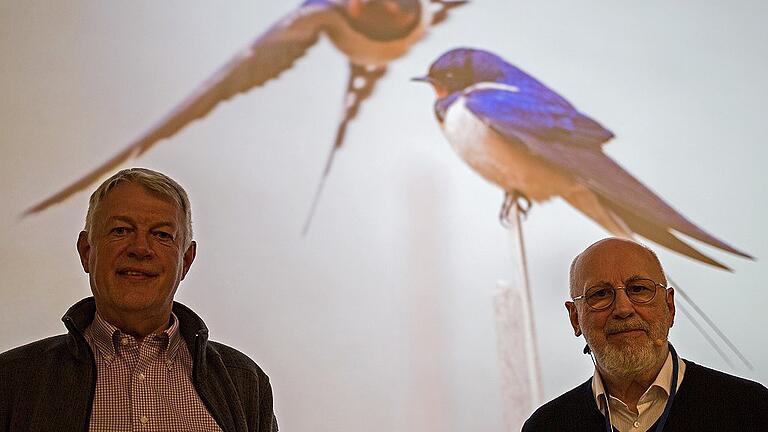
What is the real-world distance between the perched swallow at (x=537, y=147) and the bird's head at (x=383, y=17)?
7.1 inches

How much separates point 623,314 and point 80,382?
95 cm

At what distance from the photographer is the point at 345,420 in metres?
2.57

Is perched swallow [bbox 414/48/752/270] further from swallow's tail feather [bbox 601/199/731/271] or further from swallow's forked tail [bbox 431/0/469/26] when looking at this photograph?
swallow's forked tail [bbox 431/0/469/26]

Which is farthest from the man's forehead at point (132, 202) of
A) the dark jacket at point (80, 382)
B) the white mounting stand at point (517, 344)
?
the white mounting stand at point (517, 344)

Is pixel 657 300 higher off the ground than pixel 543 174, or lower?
lower

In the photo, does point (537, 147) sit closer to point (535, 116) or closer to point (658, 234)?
point (535, 116)

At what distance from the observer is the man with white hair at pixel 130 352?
1.32 metres

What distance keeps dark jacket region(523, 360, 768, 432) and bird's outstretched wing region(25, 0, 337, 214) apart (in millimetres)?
1643

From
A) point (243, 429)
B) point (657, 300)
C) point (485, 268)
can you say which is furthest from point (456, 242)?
point (243, 429)

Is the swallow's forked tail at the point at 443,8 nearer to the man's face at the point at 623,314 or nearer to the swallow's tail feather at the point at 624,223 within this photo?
the swallow's tail feather at the point at 624,223

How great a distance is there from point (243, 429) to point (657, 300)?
2.60 ft

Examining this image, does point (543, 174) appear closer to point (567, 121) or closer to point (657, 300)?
point (567, 121)

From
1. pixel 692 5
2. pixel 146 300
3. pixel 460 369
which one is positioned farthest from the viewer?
pixel 692 5

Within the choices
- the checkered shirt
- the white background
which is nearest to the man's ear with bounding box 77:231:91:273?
the checkered shirt
